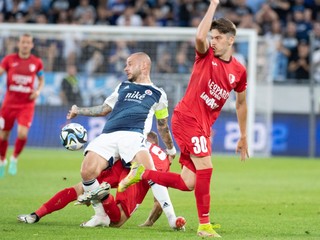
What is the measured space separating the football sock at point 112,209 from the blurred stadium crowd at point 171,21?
15.3m

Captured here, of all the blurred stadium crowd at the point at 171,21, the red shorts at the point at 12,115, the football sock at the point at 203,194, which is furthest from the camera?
the blurred stadium crowd at the point at 171,21

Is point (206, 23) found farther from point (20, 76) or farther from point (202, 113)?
point (20, 76)

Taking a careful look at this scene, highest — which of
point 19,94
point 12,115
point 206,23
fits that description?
point 206,23

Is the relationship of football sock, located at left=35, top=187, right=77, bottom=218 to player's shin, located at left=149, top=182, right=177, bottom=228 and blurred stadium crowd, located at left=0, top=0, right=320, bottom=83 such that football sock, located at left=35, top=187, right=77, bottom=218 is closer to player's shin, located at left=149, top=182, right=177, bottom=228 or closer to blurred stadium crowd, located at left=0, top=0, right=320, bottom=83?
player's shin, located at left=149, top=182, right=177, bottom=228

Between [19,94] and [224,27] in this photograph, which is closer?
[224,27]

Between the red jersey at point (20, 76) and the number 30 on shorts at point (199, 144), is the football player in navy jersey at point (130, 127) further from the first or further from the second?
the red jersey at point (20, 76)

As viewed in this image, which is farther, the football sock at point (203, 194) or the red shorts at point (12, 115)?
the red shorts at point (12, 115)

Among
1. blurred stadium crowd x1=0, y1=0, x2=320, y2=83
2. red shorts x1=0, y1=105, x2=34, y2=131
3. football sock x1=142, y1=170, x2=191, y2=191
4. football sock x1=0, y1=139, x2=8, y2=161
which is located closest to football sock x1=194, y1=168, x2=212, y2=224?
football sock x1=142, y1=170, x2=191, y2=191

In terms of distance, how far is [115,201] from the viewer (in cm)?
1080

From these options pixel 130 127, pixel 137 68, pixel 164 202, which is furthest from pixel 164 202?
pixel 137 68

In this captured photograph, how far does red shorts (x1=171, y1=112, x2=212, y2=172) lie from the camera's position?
1016cm

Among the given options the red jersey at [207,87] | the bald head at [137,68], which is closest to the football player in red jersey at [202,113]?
the red jersey at [207,87]

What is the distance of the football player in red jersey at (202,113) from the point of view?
10117 millimetres

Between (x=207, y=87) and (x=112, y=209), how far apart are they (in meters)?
1.72
